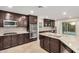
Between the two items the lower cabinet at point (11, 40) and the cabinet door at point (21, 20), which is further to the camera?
the cabinet door at point (21, 20)

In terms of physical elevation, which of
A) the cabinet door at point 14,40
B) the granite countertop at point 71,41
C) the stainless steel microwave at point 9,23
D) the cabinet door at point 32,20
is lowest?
the cabinet door at point 14,40

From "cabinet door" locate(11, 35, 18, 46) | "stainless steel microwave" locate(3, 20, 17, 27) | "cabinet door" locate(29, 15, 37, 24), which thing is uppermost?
"cabinet door" locate(29, 15, 37, 24)

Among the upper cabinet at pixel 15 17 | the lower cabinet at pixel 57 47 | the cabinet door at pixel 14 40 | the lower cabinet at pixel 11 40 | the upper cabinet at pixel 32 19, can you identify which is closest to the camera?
the lower cabinet at pixel 57 47

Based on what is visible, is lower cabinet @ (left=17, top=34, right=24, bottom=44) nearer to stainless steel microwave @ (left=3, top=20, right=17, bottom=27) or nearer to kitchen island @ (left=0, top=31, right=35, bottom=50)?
kitchen island @ (left=0, top=31, right=35, bottom=50)

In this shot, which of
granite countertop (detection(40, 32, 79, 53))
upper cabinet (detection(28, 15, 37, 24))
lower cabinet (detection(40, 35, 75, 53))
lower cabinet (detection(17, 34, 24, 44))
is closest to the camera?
granite countertop (detection(40, 32, 79, 53))

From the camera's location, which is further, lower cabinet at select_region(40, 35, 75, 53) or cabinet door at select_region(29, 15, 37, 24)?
cabinet door at select_region(29, 15, 37, 24)

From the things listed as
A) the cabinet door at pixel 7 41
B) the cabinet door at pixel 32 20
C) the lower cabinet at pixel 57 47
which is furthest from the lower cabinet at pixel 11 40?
the lower cabinet at pixel 57 47

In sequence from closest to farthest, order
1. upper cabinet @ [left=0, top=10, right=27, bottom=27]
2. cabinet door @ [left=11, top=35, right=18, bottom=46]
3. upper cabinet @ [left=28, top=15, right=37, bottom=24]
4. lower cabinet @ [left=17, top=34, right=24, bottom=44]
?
cabinet door @ [left=11, top=35, right=18, bottom=46], upper cabinet @ [left=0, top=10, right=27, bottom=27], lower cabinet @ [left=17, top=34, right=24, bottom=44], upper cabinet @ [left=28, top=15, right=37, bottom=24]

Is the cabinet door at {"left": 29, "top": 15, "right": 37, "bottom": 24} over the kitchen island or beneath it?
over

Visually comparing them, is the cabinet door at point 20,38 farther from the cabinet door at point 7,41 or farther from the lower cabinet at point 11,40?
the cabinet door at point 7,41

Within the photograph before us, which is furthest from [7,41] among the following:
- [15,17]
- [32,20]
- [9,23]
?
[32,20]

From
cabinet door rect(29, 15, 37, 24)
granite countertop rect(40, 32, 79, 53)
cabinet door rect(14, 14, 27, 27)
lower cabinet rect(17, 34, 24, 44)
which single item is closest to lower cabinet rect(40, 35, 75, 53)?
granite countertop rect(40, 32, 79, 53)

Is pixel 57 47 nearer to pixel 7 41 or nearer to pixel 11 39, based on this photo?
pixel 7 41
